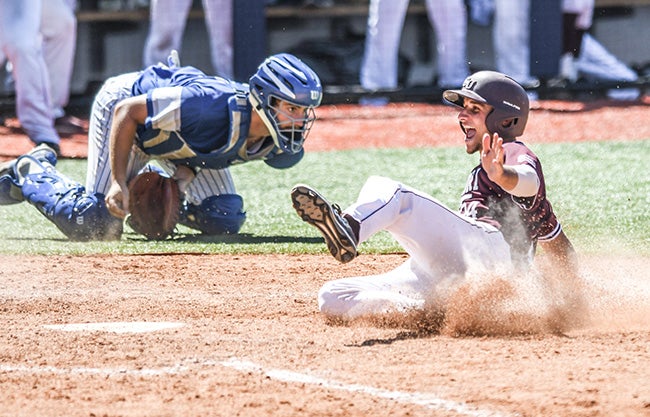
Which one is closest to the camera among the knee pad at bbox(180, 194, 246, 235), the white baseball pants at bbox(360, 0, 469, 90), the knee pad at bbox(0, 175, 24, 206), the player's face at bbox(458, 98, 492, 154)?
the player's face at bbox(458, 98, 492, 154)

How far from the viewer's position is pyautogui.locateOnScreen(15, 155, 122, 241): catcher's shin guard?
21.9 ft

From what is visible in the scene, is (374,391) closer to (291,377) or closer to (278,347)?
(291,377)

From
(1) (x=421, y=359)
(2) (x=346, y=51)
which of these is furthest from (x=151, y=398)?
(2) (x=346, y=51)

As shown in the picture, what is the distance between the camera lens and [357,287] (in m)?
4.66

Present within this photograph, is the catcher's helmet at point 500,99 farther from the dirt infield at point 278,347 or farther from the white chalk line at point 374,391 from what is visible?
the white chalk line at point 374,391

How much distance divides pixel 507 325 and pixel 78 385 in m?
1.61

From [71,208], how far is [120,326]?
2169mm

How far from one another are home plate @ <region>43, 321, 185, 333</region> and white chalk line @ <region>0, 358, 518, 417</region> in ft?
2.04

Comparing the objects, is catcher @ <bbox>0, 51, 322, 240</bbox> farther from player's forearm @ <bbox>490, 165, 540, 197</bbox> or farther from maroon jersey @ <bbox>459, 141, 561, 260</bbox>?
player's forearm @ <bbox>490, 165, 540, 197</bbox>

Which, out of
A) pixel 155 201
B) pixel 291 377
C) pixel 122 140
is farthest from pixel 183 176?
pixel 291 377

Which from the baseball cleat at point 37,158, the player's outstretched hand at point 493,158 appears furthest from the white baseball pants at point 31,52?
the player's outstretched hand at point 493,158

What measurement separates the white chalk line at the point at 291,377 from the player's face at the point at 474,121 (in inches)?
53.7

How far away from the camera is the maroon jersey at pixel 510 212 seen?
15.1 ft

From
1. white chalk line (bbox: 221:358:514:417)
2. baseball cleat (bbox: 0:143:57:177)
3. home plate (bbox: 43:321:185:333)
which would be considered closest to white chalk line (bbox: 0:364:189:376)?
white chalk line (bbox: 221:358:514:417)
